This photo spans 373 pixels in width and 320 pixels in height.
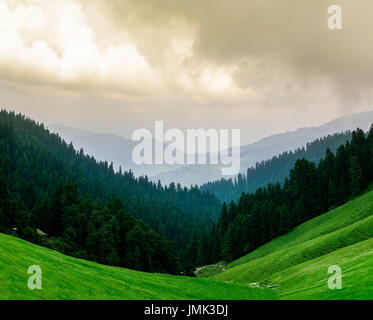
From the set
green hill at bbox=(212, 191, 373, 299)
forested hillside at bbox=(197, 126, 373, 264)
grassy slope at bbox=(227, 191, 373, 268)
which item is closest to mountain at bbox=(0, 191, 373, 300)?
green hill at bbox=(212, 191, 373, 299)

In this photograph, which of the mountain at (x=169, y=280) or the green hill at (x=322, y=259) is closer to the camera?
the mountain at (x=169, y=280)

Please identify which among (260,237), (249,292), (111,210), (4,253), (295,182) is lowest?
(249,292)

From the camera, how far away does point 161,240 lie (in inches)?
4065

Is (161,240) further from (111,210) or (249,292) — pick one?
(249,292)

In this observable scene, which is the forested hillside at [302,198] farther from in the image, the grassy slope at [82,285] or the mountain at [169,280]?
the grassy slope at [82,285]

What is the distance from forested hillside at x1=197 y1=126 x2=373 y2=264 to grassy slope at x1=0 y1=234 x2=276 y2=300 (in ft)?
225

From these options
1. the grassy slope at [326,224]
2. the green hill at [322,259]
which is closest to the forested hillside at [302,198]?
the grassy slope at [326,224]

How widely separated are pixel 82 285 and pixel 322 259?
35823 mm

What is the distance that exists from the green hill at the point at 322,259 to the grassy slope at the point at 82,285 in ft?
19.7

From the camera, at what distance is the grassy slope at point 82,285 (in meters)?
25.0

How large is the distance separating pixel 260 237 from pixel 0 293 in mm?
98582

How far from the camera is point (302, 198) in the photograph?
391ft

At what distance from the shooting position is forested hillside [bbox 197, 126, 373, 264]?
111 m
